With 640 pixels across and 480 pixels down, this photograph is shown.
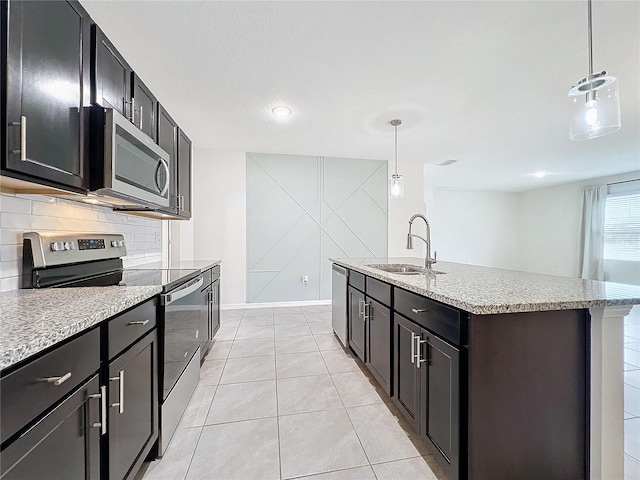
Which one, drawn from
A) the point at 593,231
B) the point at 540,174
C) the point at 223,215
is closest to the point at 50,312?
the point at 223,215

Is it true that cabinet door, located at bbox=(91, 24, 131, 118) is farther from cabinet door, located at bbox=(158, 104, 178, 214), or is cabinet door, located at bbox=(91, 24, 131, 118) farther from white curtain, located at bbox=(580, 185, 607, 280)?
white curtain, located at bbox=(580, 185, 607, 280)

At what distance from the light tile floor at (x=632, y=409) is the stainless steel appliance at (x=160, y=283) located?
2.34 m

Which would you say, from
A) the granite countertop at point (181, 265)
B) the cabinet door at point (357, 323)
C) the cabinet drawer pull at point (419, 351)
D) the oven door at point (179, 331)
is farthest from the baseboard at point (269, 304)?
the cabinet drawer pull at point (419, 351)

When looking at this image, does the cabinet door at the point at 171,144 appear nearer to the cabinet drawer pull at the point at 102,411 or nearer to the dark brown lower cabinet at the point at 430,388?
the cabinet drawer pull at the point at 102,411

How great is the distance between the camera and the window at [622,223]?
554 centimetres

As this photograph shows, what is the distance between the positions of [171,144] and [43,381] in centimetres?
220

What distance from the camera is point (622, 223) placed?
18.9ft

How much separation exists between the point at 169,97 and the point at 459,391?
10.6 feet

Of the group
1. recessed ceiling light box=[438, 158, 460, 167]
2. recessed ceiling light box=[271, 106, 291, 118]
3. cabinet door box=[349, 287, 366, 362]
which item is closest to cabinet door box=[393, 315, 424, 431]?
cabinet door box=[349, 287, 366, 362]

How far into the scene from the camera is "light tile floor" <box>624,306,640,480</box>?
1456 mm

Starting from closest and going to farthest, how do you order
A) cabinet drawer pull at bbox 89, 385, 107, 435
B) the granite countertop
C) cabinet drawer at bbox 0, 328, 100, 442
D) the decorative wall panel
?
cabinet drawer at bbox 0, 328, 100, 442 → cabinet drawer pull at bbox 89, 385, 107, 435 → the granite countertop → the decorative wall panel

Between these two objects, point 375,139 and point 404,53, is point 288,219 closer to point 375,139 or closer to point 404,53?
point 375,139

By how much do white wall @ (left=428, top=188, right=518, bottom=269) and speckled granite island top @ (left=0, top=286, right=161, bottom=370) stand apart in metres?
7.50

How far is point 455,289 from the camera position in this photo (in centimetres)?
136
